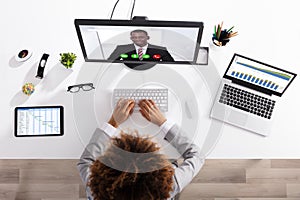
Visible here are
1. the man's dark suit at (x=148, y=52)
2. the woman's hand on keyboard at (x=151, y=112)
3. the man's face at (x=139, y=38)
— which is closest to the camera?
the man's face at (x=139, y=38)

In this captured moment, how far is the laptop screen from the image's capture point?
1515mm

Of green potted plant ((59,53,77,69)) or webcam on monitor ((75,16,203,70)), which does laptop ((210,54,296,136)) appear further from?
green potted plant ((59,53,77,69))

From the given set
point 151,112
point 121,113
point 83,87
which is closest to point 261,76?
point 151,112

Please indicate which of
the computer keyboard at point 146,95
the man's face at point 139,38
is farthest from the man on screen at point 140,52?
the computer keyboard at point 146,95

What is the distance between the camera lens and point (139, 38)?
124cm

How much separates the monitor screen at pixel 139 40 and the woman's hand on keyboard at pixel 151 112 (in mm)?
170

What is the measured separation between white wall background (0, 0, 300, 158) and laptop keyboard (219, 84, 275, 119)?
0.07 m

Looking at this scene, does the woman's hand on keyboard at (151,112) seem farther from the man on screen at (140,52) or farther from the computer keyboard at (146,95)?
the man on screen at (140,52)

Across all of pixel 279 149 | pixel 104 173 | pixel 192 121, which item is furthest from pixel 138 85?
pixel 279 149

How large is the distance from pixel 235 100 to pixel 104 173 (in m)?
0.64

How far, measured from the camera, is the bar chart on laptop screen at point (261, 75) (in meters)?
1.51

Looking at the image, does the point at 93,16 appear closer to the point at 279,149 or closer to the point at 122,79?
the point at 122,79

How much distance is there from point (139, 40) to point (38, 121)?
55 cm

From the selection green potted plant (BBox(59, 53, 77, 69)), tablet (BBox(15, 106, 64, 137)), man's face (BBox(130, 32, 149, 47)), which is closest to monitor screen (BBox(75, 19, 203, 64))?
man's face (BBox(130, 32, 149, 47))
